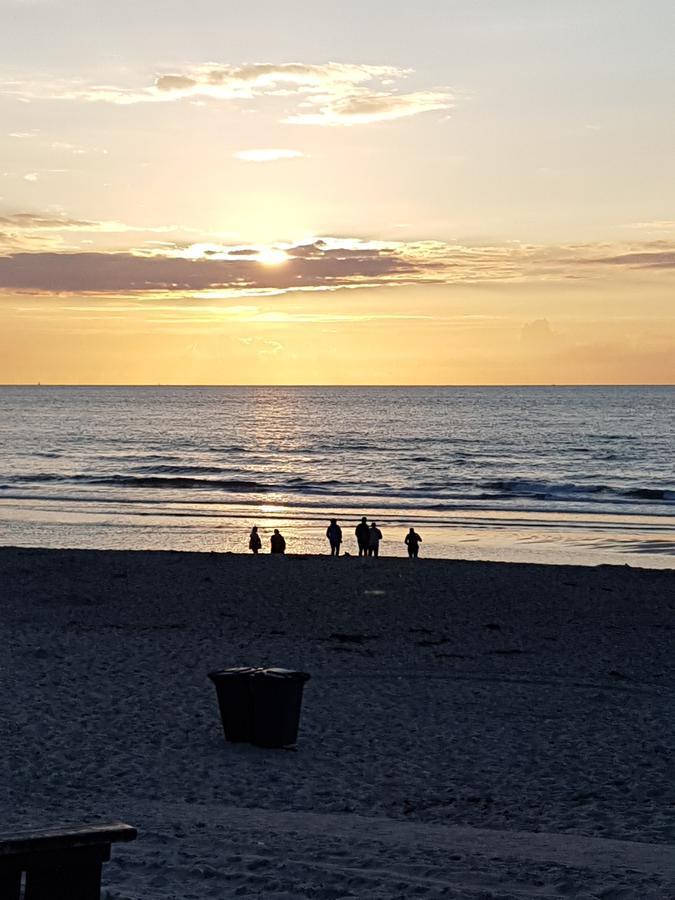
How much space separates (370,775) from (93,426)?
12174 cm

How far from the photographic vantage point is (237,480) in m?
62.6

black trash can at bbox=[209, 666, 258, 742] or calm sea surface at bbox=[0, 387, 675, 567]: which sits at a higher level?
calm sea surface at bbox=[0, 387, 675, 567]

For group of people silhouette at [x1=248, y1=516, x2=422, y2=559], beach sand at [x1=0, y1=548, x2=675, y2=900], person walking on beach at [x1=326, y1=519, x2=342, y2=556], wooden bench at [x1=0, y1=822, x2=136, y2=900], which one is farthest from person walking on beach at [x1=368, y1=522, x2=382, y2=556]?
wooden bench at [x1=0, y1=822, x2=136, y2=900]

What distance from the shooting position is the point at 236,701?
11.8m

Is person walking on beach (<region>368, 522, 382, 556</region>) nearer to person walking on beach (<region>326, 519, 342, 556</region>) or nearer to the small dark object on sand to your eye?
person walking on beach (<region>326, 519, 342, 556</region>)

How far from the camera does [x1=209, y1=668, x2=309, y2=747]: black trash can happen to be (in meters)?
11.7

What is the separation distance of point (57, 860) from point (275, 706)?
305 inches

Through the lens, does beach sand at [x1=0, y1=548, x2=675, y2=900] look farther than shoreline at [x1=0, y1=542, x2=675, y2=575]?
No

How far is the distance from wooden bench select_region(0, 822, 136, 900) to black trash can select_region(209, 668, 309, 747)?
752 centimetres

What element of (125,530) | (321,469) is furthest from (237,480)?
(125,530)

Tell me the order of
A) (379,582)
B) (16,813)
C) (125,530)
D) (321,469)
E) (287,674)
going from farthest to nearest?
(321,469) → (125,530) → (379,582) → (287,674) → (16,813)

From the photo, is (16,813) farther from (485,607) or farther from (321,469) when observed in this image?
(321,469)

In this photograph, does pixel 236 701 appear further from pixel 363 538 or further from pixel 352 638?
pixel 363 538

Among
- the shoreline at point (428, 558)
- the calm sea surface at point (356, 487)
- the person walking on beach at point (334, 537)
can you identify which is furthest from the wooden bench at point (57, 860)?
the calm sea surface at point (356, 487)
